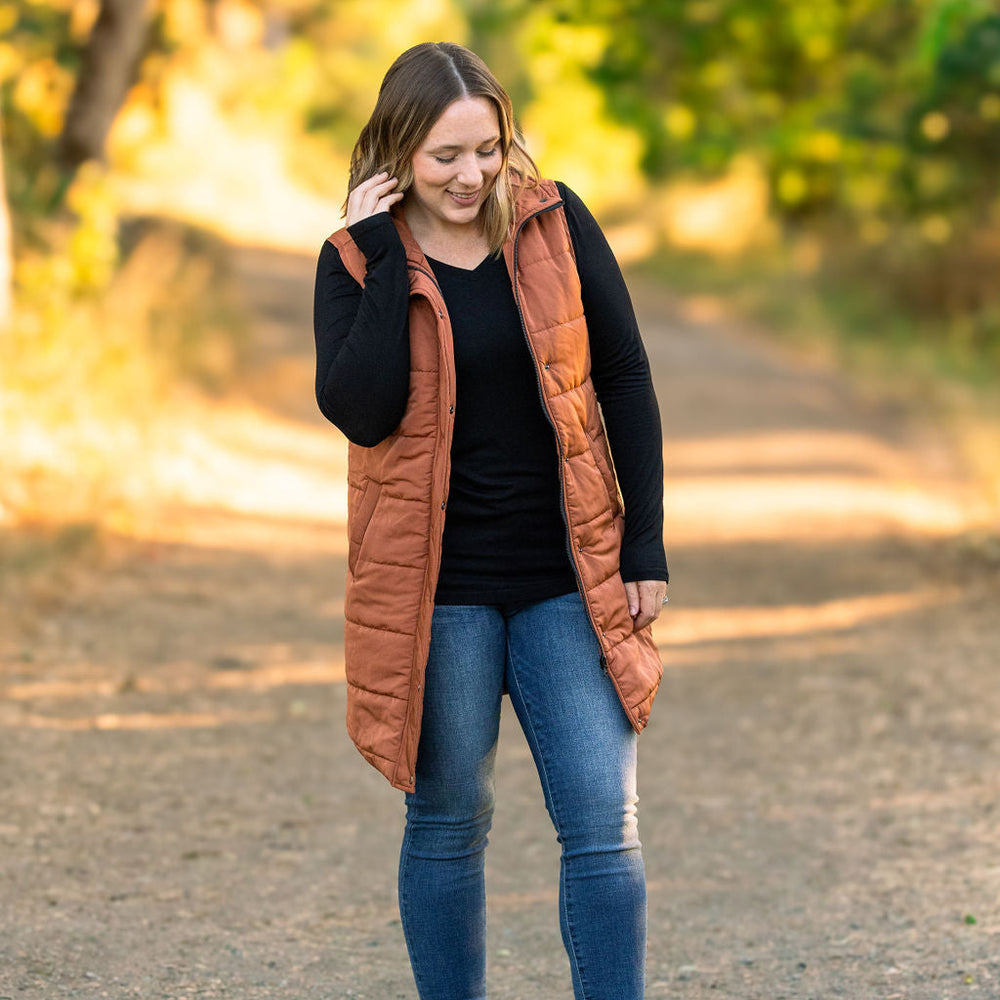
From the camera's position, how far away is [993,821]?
480 centimetres

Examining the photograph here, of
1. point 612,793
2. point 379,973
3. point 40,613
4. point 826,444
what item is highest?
point 826,444

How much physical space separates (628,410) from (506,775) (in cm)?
271

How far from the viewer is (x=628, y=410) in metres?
2.87

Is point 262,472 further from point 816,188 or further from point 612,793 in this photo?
point 816,188

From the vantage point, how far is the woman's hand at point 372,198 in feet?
9.01

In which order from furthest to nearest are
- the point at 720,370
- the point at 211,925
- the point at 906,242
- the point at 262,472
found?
the point at 906,242
the point at 720,370
the point at 262,472
the point at 211,925

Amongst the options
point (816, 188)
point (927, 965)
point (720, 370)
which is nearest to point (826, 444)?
point (720, 370)

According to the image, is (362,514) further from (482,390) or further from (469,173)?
(469,173)

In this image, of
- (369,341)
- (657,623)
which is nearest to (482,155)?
(369,341)

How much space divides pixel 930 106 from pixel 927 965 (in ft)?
22.2

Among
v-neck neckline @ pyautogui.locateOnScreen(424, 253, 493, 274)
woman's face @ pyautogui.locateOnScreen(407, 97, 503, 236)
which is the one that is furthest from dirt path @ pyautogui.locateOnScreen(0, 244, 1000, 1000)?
woman's face @ pyautogui.locateOnScreen(407, 97, 503, 236)

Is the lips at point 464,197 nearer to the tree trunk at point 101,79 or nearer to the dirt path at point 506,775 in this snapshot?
the dirt path at point 506,775

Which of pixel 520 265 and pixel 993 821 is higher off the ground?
pixel 520 265

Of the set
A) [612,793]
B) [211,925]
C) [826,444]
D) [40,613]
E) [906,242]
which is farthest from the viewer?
[906,242]
